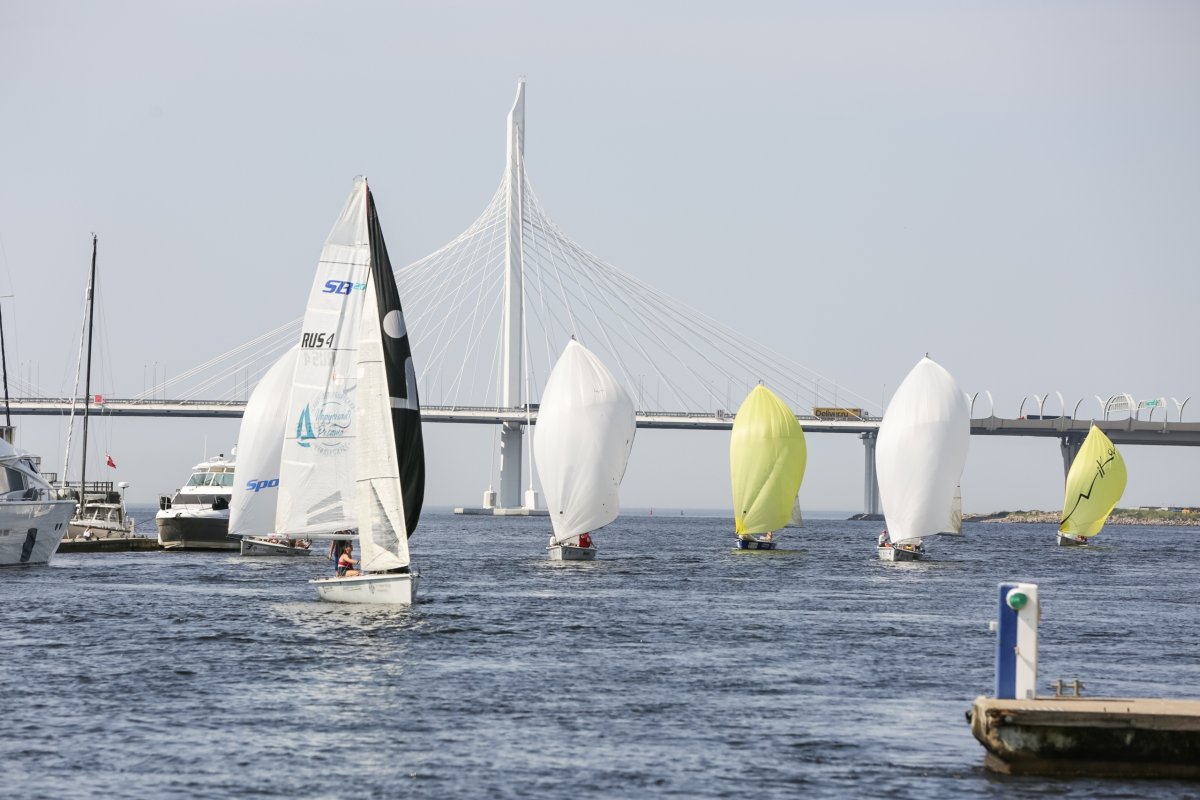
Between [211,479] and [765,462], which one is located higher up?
[765,462]

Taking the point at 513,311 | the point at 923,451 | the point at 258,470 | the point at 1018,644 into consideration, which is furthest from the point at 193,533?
the point at 513,311

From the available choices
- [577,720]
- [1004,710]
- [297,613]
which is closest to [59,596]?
[297,613]

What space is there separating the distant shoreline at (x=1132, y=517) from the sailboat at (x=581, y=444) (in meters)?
109

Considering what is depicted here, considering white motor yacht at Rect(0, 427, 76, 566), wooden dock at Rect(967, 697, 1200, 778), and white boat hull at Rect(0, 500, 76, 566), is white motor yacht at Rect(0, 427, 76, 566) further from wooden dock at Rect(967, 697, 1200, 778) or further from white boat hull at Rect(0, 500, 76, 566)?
wooden dock at Rect(967, 697, 1200, 778)

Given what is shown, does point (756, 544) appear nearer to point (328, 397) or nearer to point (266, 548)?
point (266, 548)

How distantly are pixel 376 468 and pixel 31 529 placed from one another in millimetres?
18467

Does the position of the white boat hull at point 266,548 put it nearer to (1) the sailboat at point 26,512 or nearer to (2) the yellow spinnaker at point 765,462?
(1) the sailboat at point 26,512

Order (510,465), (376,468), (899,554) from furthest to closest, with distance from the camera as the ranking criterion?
(510,465)
(899,554)
(376,468)

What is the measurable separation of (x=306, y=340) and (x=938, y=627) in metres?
12.6

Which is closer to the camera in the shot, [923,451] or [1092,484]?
[923,451]

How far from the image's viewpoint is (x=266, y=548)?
163 ft

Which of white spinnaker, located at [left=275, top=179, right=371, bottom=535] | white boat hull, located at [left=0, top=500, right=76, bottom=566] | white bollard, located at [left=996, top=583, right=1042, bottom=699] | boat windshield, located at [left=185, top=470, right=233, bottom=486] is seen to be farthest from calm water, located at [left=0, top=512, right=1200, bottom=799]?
boat windshield, located at [left=185, top=470, right=233, bottom=486]

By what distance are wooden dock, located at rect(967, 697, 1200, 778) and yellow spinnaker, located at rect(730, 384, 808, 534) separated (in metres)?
39.5

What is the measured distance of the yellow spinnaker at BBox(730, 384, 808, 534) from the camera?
54.6m
